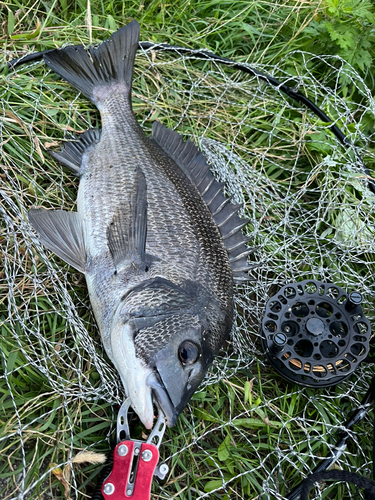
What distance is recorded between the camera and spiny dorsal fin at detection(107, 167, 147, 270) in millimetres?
2611

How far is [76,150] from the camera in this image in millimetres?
3215

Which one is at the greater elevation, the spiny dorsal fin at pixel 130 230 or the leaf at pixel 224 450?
the spiny dorsal fin at pixel 130 230

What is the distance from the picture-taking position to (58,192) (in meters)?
3.21

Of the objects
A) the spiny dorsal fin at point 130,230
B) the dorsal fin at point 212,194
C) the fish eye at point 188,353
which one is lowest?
the fish eye at point 188,353

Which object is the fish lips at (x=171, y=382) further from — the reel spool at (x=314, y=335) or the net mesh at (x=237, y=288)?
the reel spool at (x=314, y=335)

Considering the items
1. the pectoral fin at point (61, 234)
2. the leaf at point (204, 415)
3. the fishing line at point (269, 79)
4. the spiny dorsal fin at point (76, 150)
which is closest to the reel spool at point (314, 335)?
the leaf at point (204, 415)

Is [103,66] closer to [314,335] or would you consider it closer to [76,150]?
[76,150]

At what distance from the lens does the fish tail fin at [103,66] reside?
337 centimetres

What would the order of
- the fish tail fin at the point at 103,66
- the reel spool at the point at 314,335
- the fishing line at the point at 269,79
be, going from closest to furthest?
the reel spool at the point at 314,335 → the fish tail fin at the point at 103,66 → the fishing line at the point at 269,79

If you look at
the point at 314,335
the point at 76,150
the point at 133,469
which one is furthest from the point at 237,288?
the point at 76,150

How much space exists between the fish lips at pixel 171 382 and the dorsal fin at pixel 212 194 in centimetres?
82

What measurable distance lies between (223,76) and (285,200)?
1264 millimetres

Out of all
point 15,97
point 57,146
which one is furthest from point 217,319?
point 15,97

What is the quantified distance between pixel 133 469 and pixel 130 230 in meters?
1.30
